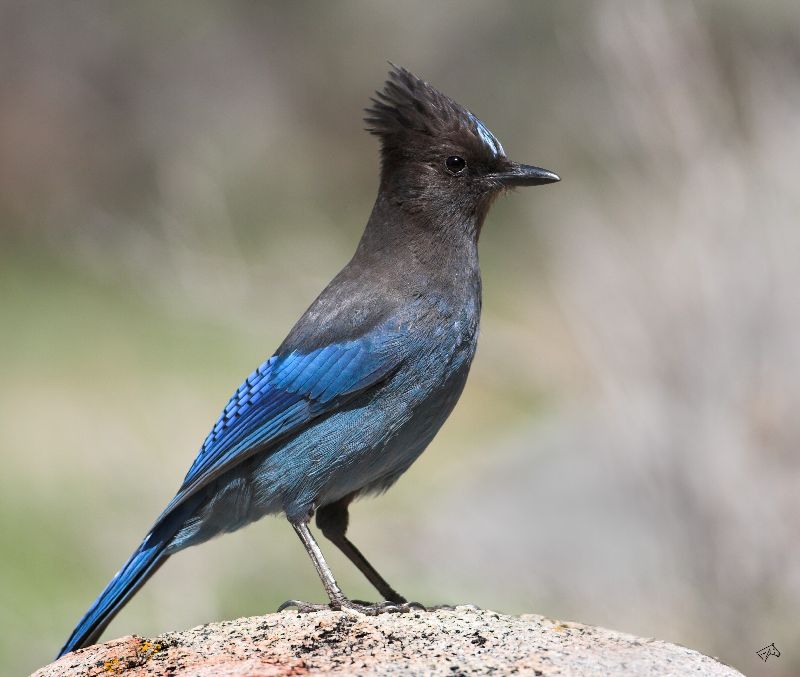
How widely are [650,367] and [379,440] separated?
7.37 feet

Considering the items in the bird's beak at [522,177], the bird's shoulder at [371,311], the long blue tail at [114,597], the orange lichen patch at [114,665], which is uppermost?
the bird's beak at [522,177]

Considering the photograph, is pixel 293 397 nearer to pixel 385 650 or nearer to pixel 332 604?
pixel 332 604

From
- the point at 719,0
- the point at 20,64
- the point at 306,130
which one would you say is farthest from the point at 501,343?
the point at 20,64

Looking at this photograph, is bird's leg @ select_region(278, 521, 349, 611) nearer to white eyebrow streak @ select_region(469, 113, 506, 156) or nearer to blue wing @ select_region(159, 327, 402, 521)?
blue wing @ select_region(159, 327, 402, 521)

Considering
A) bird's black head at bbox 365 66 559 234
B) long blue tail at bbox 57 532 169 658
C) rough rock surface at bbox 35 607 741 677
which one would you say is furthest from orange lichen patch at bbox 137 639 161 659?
bird's black head at bbox 365 66 559 234

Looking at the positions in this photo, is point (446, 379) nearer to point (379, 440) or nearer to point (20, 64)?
point (379, 440)

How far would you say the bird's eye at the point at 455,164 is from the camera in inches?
152

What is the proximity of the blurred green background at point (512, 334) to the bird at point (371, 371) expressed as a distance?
1890 mm

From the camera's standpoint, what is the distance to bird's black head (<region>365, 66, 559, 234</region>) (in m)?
3.83

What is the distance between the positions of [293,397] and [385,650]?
3.23ft

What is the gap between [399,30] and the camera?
13211 mm

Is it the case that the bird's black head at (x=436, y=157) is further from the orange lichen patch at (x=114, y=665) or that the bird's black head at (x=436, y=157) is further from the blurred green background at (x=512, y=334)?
the blurred green background at (x=512, y=334)

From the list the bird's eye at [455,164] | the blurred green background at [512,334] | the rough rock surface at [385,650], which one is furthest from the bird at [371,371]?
the blurred green background at [512,334]

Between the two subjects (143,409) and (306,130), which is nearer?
(143,409)
